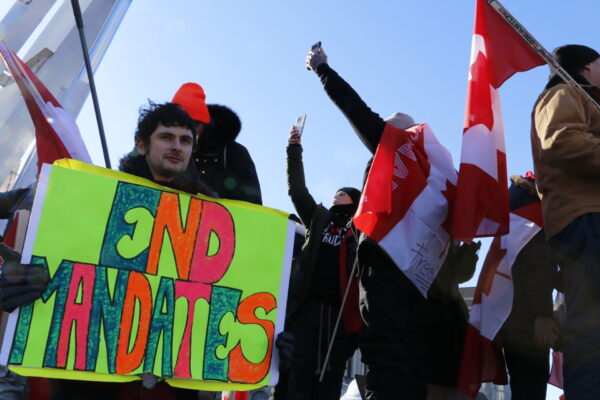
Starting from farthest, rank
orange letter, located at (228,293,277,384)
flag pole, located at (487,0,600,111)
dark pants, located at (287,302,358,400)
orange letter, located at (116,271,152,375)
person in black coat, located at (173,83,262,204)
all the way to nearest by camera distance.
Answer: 1. dark pants, located at (287,302,358,400)
2. person in black coat, located at (173,83,262,204)
3. flag pole, located at (487,0,600,111)
4. orange letter, located at (228,293,277,384)
5. orange letter, located at (116,271,152,375)

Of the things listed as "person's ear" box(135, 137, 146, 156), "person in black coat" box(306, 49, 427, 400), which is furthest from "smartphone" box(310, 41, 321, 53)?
"person's ear" box(135, 137, 146, 156)

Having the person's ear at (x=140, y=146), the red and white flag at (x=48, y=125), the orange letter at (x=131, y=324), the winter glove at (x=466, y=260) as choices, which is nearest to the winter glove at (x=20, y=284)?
the orange letter at (x=131, y=324)

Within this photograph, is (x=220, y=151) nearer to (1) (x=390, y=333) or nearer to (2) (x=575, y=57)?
(1) (x=390, y=333)

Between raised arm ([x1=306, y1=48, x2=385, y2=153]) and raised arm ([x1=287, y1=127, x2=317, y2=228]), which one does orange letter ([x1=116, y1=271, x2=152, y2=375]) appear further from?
raised arm ([x1=287, y1=127, x2=317, y2=228])

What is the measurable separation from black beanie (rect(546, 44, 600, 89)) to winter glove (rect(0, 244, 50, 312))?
233cm

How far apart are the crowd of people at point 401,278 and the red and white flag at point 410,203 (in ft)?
0.26

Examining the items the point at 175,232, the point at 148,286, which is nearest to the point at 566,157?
the point at 175,232

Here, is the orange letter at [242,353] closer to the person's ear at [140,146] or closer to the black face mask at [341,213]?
the person's ear at [140,146]

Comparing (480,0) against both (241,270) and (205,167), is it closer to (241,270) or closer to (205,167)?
(205,167)

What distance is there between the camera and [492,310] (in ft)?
10.9

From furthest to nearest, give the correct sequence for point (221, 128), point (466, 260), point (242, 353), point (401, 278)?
point (221, 128) < point (466, 260) < point (401, 278) < point (242, 353)

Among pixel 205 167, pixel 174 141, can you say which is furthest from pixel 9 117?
pixel 174 141

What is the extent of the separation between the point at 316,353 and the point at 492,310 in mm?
1240

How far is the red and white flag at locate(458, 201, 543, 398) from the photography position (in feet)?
10.9
